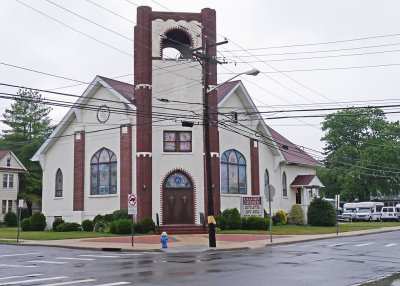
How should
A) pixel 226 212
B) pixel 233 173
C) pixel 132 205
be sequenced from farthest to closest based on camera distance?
pixel 233 173 → pixel 226 212 → pixel 132 205

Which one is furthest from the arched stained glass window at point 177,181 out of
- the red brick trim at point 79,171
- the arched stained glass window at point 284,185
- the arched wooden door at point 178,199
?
the arched stained glass window at point 284,185

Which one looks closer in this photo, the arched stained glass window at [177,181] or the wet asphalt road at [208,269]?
the wet asphalt road at [208,269]

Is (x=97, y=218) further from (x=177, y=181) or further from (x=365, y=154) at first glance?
(x=365, y=154)

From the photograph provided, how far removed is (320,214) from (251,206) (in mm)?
9060

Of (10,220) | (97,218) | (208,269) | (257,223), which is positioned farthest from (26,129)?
(208,269)

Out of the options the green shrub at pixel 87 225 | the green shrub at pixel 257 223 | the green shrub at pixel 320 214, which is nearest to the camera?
the green shrub at pixel 257 223

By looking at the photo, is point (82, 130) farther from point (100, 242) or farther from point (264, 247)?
point (264, 247)

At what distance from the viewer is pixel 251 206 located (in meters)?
34.4

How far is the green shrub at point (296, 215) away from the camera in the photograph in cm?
4269

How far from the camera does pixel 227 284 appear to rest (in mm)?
11180

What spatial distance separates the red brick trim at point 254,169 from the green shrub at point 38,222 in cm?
1625

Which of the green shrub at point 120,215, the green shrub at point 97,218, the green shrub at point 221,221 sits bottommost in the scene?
the green shrub at point 221,221

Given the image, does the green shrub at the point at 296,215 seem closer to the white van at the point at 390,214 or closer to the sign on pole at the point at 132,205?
the sign on pole at the point at 132,205

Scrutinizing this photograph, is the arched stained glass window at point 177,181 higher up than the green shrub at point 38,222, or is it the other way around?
the arched stained glass window at point 177,181
